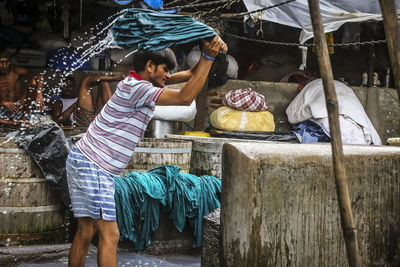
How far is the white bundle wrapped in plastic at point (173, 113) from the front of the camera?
691 centimetres

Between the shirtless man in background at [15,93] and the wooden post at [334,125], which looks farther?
the shirtless man in background at [15,93]

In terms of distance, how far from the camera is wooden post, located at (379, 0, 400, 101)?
7.64 feet

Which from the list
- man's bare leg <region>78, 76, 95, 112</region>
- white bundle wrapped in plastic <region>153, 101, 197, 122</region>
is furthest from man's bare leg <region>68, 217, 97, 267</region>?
man's bare leg <region>78, 76, 95, 112</region>

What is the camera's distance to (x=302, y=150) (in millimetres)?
2938

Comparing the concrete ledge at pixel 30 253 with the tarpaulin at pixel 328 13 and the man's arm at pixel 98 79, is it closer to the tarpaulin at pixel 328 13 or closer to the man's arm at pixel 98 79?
the man's arm at pixel 98 79

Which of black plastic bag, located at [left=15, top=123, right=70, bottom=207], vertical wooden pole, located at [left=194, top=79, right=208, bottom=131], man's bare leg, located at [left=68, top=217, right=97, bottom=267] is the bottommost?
man's bare leg, located at [left=68, top=217, right=97, bottom=267]

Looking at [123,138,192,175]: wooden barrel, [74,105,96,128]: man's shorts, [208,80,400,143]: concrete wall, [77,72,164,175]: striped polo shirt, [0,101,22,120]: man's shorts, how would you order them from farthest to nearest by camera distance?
[208,80,400,143]: concrete wall → [74,105,96,128]: man's shorts → [0,101,22,120]: man's shorts → [123,138,192,175]: wooden barrel → [77,72,164,175]: striped polo shirt

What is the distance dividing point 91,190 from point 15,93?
4.51 meters

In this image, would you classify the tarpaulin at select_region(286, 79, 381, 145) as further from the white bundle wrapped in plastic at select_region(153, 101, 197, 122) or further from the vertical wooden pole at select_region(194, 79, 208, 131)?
the white bundle wrapped in plastic at select_region(153, 101, 197, 122)

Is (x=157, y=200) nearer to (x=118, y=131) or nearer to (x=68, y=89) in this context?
(x=118, y=131)

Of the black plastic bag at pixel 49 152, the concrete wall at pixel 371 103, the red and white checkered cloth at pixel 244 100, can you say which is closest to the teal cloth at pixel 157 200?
the black plastic bag at pixel 49 152

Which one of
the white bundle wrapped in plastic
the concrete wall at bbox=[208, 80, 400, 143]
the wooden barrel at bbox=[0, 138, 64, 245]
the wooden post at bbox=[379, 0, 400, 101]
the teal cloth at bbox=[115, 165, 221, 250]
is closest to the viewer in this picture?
the wooden post at bbox=[379, 0, 400, 101]

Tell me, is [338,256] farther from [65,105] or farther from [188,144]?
[65,105]

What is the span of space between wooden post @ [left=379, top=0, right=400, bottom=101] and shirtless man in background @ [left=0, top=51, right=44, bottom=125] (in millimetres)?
5439
